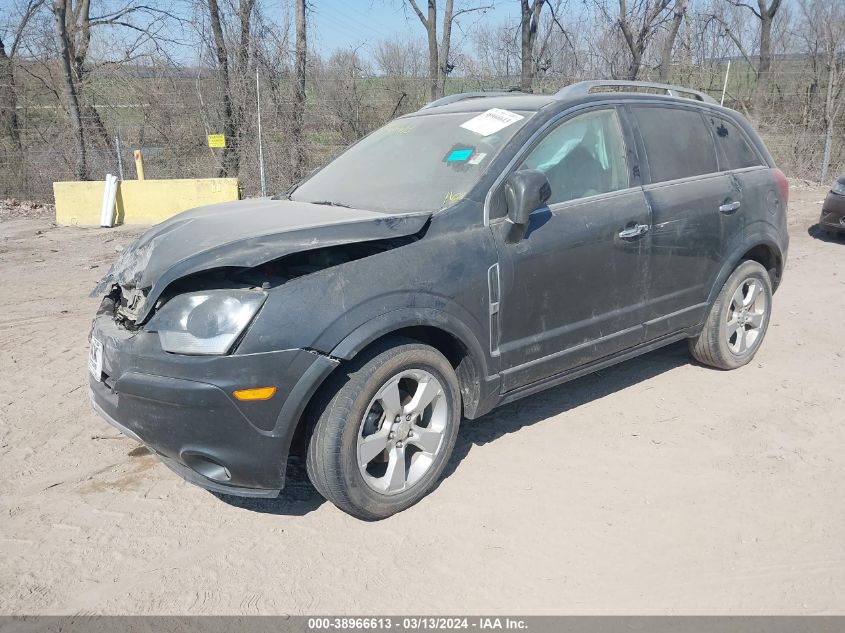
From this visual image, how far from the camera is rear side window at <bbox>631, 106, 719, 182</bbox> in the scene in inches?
175

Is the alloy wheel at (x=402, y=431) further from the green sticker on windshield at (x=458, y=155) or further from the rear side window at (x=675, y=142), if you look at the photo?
the rear side window at (x=675, y=142)

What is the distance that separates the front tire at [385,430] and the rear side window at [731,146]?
277cm

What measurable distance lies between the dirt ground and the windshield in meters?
1.44

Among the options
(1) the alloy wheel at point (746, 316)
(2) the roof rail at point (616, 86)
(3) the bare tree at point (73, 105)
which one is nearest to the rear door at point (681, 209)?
(2) the roof rail at point (616, 86)

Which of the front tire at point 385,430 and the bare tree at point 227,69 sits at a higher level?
the bare tree at point 227,69

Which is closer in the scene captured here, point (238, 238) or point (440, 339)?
point (238, 238)

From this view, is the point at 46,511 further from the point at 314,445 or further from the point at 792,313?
the point at 792,313

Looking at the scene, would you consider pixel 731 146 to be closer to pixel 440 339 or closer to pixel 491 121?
Answer: pixel 491 121

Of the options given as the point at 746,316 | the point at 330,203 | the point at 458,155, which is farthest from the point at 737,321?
the point at 330,203

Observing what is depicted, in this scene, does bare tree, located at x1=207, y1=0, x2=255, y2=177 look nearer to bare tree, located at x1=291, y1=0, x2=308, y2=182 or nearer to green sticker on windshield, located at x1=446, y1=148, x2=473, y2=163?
bare tree, located at x1=291, y1=0, x2=308, y2=182

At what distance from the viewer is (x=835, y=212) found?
30.9 ft

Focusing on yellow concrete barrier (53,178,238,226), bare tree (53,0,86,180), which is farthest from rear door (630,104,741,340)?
bare tree (53,0,86,180)

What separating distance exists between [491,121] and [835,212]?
24.1 ft

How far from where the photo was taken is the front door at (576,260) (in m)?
3.66
